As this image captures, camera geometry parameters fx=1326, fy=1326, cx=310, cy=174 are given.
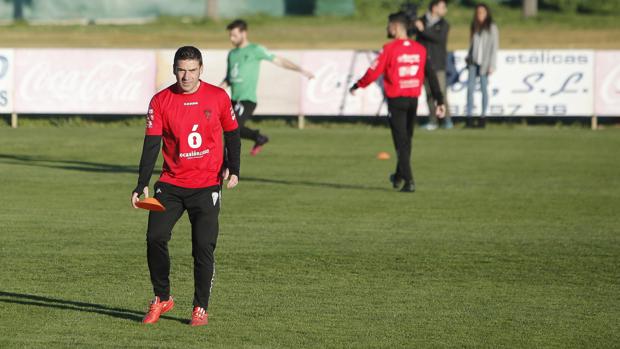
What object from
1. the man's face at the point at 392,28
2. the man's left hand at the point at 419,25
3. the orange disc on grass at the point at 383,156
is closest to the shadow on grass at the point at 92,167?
the man's face at the point at 392,28

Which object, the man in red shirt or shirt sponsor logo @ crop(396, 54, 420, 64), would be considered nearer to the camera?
the man in red shirt

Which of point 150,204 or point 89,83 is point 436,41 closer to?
point 89,83

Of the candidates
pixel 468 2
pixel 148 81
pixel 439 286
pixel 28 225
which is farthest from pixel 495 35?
pixel 468 2

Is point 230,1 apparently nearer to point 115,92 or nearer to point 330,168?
point 115,92

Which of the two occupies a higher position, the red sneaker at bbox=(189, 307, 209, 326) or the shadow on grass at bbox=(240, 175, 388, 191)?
the red sneaker at bbox=(189, 307, 209, 326)

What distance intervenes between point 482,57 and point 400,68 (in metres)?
9.18

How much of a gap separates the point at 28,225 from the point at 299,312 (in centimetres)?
472

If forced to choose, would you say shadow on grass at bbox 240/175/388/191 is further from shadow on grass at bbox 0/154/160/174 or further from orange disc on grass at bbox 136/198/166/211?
orange disc on grass at bbox 136/198/166/211

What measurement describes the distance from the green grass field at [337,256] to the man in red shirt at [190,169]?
0.37 meters

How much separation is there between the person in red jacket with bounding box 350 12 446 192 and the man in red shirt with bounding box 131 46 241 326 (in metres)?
6.99

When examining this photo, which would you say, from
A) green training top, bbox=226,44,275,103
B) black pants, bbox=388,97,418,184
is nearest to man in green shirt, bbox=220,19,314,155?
green training top, bbox=226,44,275,103

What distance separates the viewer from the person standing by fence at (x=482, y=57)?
24.2 m

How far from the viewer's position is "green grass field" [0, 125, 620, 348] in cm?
831

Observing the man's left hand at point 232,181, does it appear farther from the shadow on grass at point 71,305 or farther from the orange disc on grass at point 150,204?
the shadow on grass at point 71,305
